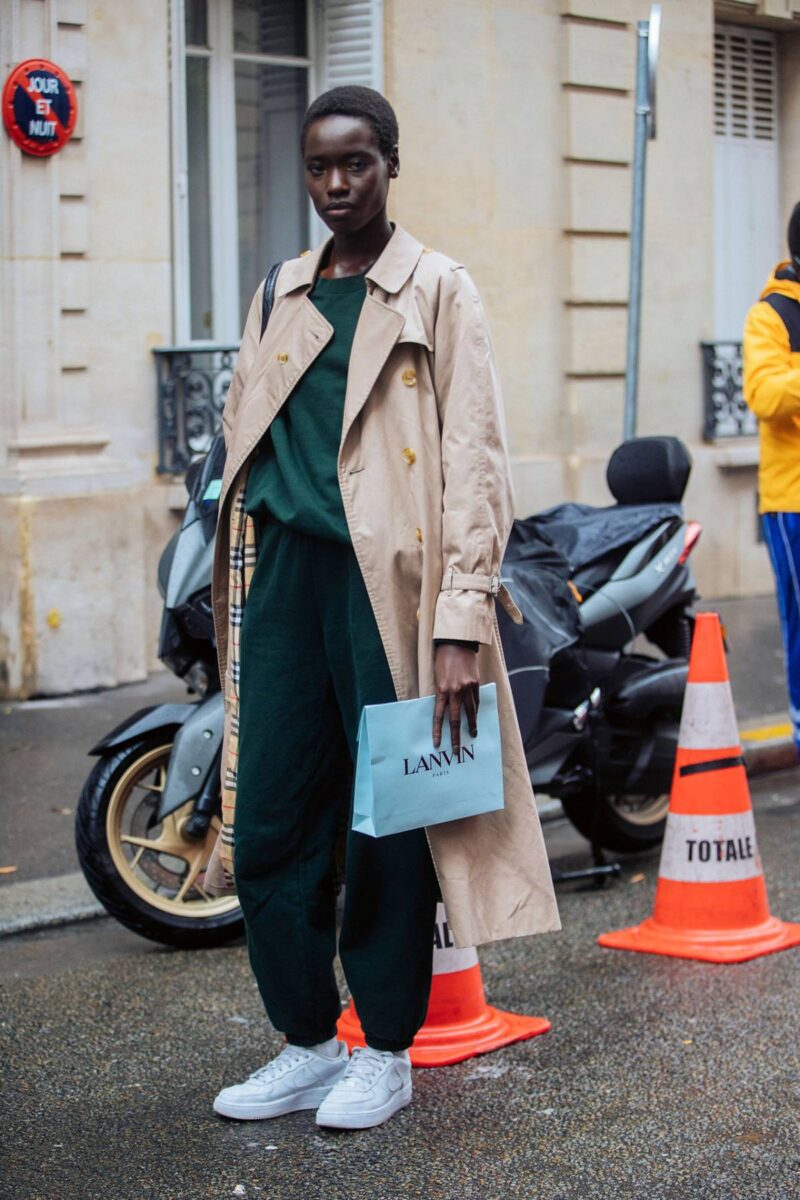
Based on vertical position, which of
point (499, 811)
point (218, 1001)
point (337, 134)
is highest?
point (337, 134)

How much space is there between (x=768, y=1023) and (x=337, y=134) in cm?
235

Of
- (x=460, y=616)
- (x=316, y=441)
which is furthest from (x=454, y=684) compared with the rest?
(x=316, y=441)

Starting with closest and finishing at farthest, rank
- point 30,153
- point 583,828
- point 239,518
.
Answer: point 239,518 < point 583,828 < point 30,153

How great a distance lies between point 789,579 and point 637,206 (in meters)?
2.49

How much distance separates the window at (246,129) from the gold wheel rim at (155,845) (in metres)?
5.03

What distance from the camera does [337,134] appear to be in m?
3.31

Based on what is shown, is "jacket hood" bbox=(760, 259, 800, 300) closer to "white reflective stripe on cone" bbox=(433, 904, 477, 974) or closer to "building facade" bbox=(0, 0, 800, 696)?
"white reflective stripe on cone" bbox=(433, 904, 477, 974)

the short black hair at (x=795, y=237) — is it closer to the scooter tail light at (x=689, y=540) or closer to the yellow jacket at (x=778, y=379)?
the yellow jacket at (x=778, y=379)

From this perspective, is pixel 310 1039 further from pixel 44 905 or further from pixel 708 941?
pixel 44 905

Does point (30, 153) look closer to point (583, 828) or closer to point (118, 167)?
point (118, 167)

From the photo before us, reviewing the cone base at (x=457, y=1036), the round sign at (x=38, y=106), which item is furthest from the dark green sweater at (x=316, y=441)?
the round sign at (x=38, y=106)

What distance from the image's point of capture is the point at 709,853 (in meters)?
4.92

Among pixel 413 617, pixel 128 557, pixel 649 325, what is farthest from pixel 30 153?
pixel 413 617

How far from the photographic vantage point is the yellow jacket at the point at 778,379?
5.91 metres
